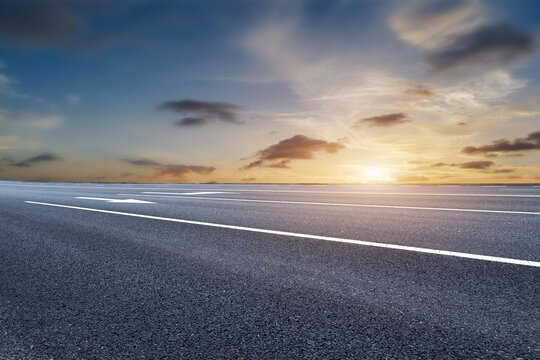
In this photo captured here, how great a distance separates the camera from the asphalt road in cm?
234

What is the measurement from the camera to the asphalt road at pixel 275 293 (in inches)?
92.1

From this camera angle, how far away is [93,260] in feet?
15.4

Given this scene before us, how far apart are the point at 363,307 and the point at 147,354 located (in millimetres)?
1667

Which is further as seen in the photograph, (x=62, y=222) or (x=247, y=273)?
(x=62, y=222)

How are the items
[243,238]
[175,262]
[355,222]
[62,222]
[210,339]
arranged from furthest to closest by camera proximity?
[62,222]
[355,222]
[243,238]
[175,262]
[210,339]

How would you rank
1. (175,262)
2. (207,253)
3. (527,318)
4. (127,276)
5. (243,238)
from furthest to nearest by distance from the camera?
(243,238) → (207,253) → (175,262) → (127,276) → (527,318)

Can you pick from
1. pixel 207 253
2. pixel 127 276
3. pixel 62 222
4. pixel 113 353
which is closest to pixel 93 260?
pixel 127 276

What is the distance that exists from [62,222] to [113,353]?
7026 mm

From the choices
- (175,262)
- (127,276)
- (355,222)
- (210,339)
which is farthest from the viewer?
(355,222)

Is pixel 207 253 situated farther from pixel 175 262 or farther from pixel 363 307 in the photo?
pixel 363 307

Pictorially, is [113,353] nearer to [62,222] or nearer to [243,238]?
[243,238]

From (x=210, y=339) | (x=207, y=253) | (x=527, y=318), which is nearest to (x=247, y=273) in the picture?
(x=207, y=253)

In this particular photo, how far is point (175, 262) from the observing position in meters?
4.49

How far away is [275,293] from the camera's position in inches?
130
